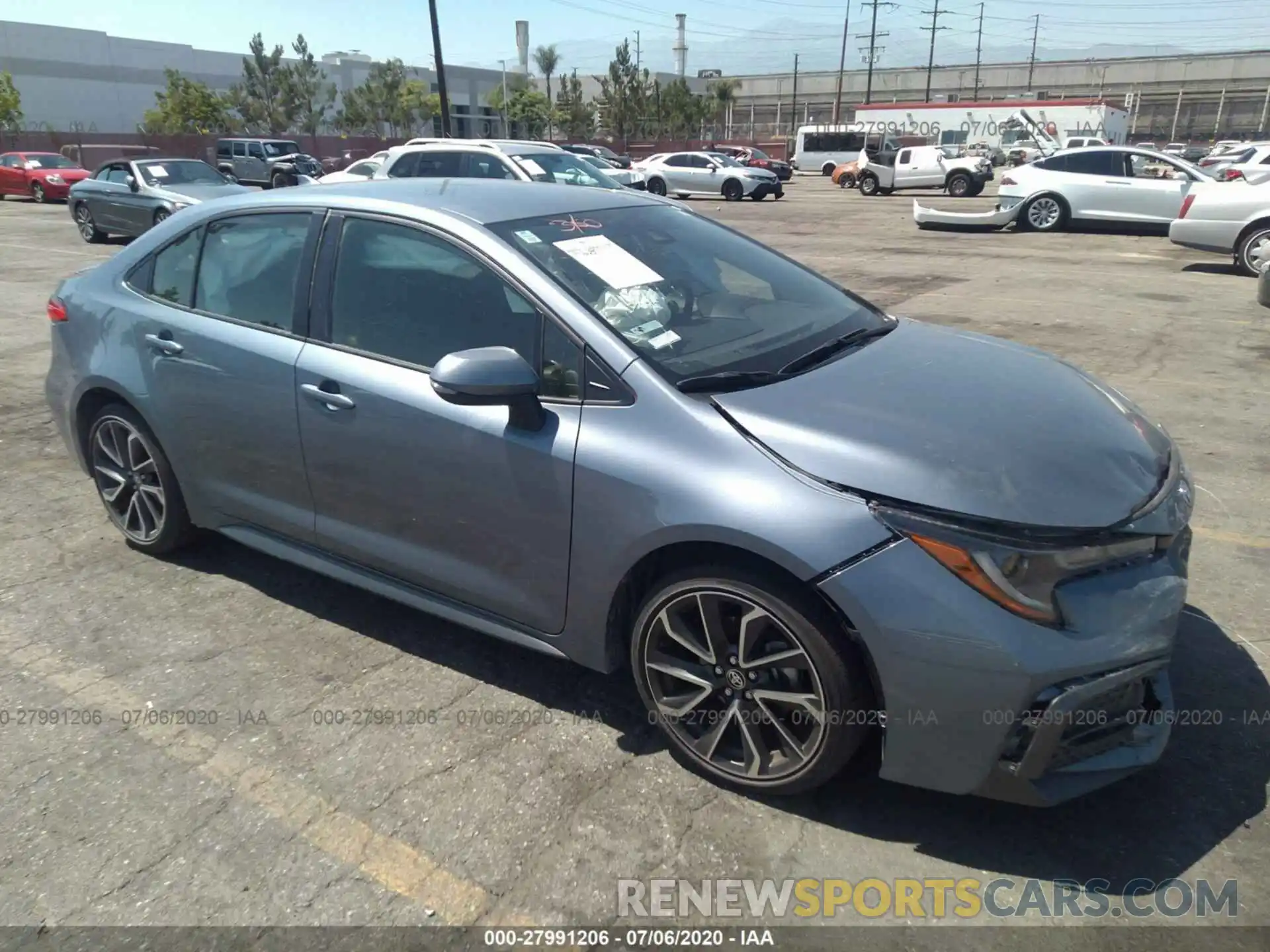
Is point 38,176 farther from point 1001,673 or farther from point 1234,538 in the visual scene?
point 1001,673

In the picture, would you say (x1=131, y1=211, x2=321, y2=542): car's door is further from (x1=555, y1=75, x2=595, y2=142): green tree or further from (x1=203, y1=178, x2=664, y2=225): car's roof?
(x1=555, y1=75, x2=595, y2=142): green tree

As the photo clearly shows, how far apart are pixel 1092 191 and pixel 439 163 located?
39.1 feet

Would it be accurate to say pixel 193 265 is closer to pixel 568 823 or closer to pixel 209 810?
pixel 209 810

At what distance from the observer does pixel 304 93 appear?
Answer: 7419 cm

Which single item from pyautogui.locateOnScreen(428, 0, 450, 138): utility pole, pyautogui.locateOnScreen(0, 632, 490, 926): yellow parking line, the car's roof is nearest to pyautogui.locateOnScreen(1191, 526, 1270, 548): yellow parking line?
the car's roof

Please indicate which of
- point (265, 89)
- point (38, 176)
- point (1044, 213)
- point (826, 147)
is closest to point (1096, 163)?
point (1044, 213)

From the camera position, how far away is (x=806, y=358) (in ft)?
10.1

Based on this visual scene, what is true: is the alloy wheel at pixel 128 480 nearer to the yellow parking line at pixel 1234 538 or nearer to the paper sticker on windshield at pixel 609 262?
the paper sticker on windshield at pixel 609 262

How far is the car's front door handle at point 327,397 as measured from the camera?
318 centimetres

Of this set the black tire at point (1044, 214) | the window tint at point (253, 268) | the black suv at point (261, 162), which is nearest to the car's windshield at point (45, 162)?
the black suv at point (261, 162)

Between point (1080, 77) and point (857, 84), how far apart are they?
25.1 meters

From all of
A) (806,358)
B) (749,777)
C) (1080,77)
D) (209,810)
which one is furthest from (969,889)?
(1080,77)

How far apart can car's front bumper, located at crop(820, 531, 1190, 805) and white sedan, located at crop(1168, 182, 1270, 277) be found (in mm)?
11802

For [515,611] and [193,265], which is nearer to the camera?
[515,611]
